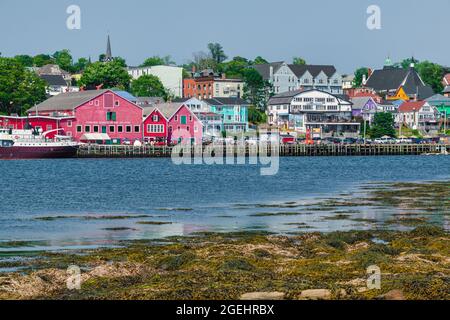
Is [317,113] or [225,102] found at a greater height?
[225,102]

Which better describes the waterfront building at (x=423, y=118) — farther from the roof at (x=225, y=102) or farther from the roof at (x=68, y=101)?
the roof at (x=68, y=101)

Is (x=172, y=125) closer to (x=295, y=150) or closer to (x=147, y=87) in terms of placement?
(x=295, y=150)

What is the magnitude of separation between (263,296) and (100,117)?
10274 centimetres

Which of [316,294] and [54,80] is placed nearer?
[316,294]

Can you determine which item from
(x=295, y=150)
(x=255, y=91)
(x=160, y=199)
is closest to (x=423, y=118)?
(x=255, y=91)

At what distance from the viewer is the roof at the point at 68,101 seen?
120 m

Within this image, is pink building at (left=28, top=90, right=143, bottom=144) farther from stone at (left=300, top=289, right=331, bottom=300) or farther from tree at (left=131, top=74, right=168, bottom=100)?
stone at (left=300, top=289, right=331, bottom=300)

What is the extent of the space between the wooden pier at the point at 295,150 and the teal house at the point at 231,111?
32488 mm

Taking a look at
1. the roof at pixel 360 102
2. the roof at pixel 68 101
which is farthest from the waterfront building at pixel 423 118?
the roof at pixel 68 101

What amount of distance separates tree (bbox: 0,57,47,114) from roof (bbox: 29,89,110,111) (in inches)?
442

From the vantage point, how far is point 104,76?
544 feet

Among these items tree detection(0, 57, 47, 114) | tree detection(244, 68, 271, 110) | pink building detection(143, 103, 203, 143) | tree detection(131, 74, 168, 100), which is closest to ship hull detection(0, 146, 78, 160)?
pink building detection(143, 103, 203, 143)

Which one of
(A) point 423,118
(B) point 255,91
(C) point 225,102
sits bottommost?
(A) point 423,118
